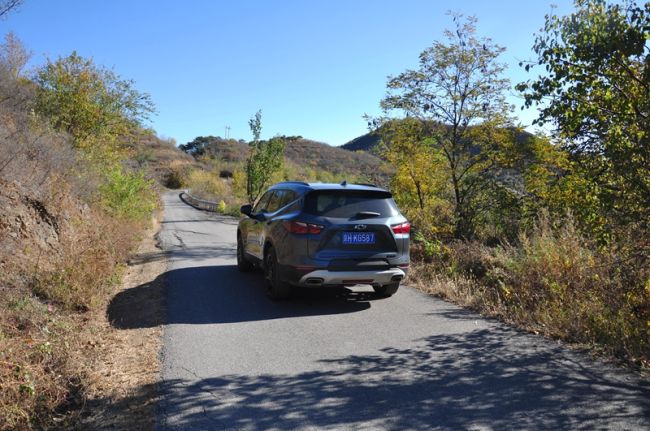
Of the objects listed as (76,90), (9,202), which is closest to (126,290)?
(9,202)

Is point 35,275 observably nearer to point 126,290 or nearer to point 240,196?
point 126,290

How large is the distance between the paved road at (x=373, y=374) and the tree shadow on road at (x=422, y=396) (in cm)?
1

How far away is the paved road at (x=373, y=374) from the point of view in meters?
3.59

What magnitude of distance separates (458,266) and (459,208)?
11.1 feet

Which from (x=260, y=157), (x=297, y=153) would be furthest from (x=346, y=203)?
(x=297, y=153)

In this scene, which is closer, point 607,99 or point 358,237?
point 607,99

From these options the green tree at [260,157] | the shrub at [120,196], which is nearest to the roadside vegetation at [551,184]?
the shrub at [120,196]

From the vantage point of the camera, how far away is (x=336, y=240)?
6.54 m

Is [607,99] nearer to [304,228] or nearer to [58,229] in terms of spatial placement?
[304,228]

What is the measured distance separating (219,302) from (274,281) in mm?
944

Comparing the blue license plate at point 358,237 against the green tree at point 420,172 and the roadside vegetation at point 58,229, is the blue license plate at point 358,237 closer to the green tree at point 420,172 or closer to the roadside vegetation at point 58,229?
the roadside vegetation at point 58,229

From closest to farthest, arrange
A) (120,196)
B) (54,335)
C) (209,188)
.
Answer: (54,335) → (120,196) → (209,188)

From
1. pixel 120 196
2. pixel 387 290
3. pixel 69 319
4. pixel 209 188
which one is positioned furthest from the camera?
pixel 209 188

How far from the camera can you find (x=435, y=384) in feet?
13.8
